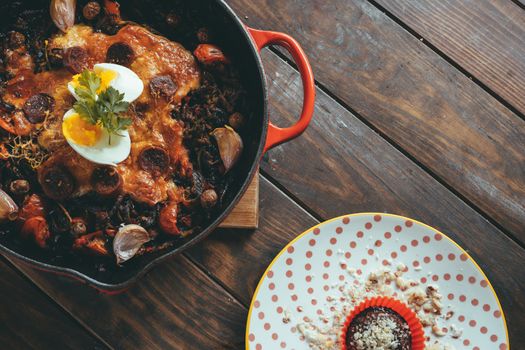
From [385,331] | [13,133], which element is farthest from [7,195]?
[385,331]

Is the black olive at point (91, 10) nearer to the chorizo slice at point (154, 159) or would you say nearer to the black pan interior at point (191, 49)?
the black pan interior at point (191, 49)

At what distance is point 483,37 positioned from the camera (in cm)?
260

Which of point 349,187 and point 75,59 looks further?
point 349,187

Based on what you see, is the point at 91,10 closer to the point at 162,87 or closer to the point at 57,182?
the point at 162,87

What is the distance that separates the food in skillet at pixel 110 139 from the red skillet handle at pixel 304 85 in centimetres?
17

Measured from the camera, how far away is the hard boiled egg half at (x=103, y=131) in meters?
2.09

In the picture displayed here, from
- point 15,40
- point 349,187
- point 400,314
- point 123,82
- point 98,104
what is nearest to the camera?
point 98,104

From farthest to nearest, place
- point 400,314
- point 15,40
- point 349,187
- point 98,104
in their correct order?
point 349,187
point 400,314
point 15,40
point 98,104

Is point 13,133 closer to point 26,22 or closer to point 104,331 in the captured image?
point 26,22

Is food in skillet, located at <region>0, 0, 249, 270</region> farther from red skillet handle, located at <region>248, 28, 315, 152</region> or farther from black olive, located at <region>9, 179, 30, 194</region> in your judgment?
red skillet handle, located at <region>248, 28, 315, 152</region>

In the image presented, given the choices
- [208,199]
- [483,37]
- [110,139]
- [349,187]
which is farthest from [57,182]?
[483,37]

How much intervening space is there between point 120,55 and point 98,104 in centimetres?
26

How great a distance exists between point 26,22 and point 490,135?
1815 mm

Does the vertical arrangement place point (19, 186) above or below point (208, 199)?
below
